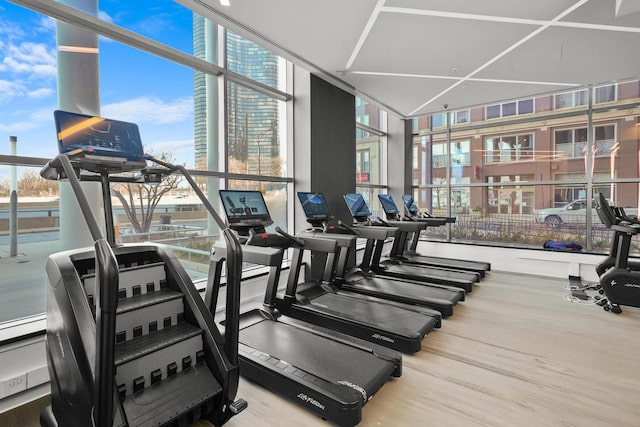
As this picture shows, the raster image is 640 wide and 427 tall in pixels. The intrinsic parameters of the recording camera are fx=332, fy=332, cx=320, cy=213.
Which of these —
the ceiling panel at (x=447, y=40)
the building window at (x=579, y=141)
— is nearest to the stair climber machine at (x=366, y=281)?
the ceiling panel at (x=447, y=40)

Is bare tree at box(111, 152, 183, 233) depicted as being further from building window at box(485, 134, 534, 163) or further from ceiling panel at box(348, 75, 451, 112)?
building window at box(485, 134, 534, 163)

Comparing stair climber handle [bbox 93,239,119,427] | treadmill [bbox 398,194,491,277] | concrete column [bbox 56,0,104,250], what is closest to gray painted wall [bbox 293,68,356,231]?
treadmill [bbox 398,194,491,277]

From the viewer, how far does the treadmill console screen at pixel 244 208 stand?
124 inches

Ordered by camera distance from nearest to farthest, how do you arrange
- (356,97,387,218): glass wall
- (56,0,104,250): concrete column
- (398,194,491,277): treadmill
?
(56,0,104,250): concrete column
(398,194,491,277): treadmill
(356,97,387,218): glass wall

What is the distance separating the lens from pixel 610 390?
93.7 inches

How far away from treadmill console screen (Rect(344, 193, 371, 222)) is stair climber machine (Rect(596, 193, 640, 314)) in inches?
116

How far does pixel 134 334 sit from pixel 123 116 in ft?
7.24

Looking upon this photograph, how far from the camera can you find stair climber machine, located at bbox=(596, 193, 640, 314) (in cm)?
386

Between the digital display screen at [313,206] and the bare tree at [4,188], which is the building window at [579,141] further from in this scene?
the bare tree at [4,188]

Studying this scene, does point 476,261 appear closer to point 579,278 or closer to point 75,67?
point 579,278

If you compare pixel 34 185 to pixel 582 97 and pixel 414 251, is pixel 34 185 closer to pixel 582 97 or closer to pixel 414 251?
pixel 414 251

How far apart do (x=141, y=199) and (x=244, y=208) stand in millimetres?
1133

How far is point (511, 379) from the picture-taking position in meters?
2.53

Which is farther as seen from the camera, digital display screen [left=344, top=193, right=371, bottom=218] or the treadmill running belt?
digital display screen [left=344, top=193, right=371, bottom=218]
